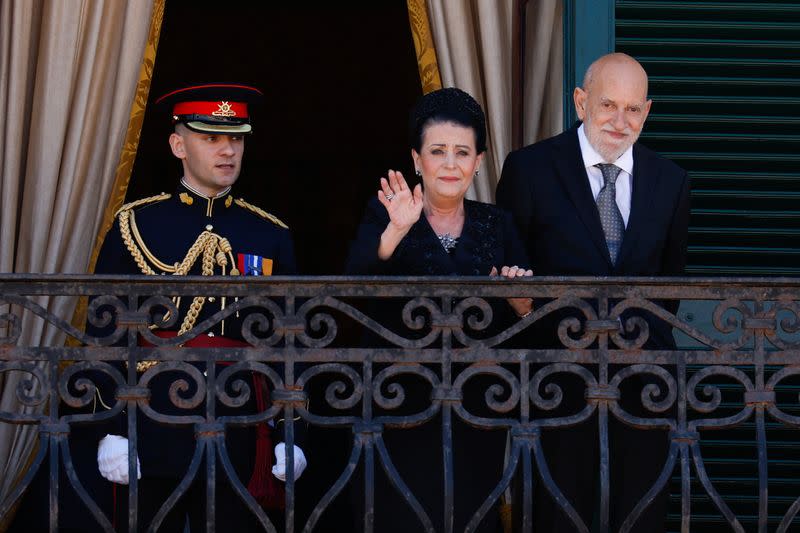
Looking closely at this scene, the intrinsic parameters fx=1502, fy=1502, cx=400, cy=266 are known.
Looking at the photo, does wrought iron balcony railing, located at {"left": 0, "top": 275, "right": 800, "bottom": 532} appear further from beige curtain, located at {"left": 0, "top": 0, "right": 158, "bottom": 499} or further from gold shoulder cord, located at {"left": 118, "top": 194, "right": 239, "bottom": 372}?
beige curtain, located at {"left": 0, "top": 0, "right": 158, "bottom": 499}

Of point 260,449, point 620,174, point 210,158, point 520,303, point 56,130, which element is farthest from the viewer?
point 56,130

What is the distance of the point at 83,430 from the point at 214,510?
2.74 feet

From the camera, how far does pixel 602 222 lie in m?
4.59

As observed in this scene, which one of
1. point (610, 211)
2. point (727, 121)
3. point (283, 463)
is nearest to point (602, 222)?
point (610, 211)

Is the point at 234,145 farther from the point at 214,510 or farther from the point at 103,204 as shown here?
the point at 214,510

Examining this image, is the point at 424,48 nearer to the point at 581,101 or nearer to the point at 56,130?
the point at 581,101

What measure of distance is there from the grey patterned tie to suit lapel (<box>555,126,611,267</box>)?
0.12 feet

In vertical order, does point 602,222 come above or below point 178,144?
below

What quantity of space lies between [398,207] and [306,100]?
17.3 ft

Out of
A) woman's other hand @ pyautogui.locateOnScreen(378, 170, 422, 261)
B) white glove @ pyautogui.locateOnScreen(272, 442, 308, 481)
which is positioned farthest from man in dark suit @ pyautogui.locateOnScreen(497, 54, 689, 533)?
white glove @ pyautogui.locateOnScreen(272, 442, 308, 481)

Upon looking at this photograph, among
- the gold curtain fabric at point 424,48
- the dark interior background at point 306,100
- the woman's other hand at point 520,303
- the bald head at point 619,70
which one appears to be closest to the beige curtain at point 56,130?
the gold curtain fabric at point 424,48

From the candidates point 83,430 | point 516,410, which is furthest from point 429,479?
point 83,430

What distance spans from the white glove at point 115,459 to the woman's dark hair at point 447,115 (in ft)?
4.10

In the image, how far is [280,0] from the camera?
8.89 metres
